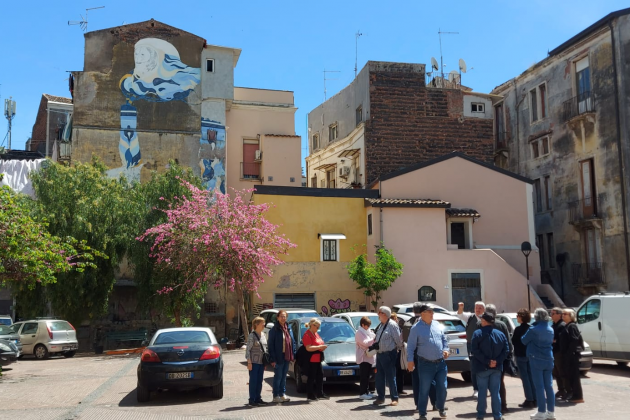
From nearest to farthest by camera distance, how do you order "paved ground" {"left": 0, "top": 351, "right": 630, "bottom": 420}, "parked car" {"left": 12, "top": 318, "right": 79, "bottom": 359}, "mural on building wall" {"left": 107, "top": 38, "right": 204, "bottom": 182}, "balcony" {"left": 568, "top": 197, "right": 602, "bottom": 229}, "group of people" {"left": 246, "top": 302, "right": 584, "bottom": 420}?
"group of people" {"left": 246, "top": 302, "right": 584, "bottom": 420}
"paved ground" {"left": 0, "top": 351, "right": 630, "bottom": 420}
"parked car" {"left": 12, "top": 318, "right": 79, "bottom": 359}
"balcony" {"left": 568, "top": 197, "right": 602, "bottom": 229}
"mural on building wall" {"left": 107, "top": 38, "right": 204, "bottom": 182}

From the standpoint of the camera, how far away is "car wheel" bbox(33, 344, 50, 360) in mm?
24016

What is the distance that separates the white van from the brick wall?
20.4 metres

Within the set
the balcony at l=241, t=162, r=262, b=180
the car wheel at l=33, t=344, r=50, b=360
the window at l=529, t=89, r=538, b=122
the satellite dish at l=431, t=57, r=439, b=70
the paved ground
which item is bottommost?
the car wheel at l=33, t=344, r=50, b=360

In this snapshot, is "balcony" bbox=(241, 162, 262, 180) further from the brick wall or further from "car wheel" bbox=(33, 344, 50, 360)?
"car wheel" bbox=(33, 344, 50, 360)

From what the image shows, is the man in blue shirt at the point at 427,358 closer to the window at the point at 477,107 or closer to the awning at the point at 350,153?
the awning at the point at 350,153

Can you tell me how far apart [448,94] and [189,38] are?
15.7 meters

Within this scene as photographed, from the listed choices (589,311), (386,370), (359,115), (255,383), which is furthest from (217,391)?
(359,115)

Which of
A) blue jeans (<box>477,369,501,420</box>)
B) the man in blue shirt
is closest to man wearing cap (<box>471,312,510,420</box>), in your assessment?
blue jeans (<box>477,369,501,420</box>)

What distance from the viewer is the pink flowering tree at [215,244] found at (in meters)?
23.9

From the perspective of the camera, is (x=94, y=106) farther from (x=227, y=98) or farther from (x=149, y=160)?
(x=227, y=98)

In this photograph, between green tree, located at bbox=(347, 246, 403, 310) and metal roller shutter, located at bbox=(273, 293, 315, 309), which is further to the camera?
metal roller shutter, located at bbox=(273, 293, 315, 309)

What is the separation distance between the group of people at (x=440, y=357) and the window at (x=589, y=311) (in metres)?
5.36

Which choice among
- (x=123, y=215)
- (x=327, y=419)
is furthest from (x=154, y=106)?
(x=327, y=419)

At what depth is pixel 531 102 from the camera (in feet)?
122
